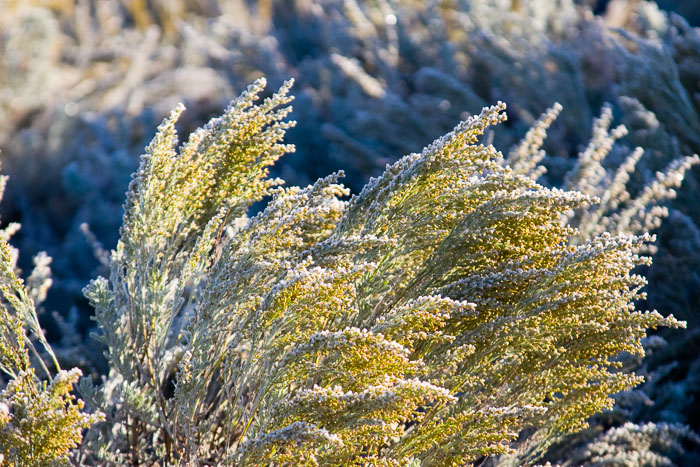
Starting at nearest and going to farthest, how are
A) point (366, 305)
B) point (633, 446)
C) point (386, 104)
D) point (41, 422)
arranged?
point (41, 422) → point (366, 305) → point (633, 446) → point (386, 104)

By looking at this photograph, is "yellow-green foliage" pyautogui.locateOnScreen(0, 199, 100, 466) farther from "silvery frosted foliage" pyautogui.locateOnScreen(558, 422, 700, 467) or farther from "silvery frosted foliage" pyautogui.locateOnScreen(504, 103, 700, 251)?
"silvery frosted foliage" pyautogui.locateOnScreen(504, 103, 700, 251)

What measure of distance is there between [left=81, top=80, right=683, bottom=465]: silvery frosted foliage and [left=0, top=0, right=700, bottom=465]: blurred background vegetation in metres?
0.82

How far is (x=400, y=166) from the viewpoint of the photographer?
199cm

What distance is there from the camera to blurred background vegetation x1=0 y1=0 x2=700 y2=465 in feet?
11.6

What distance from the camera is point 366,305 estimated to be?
1.97m

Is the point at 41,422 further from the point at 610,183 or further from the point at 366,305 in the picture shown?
the point at 610,183

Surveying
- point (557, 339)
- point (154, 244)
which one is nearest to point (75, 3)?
point (154, 244)

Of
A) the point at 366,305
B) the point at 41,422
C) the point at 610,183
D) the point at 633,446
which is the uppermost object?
the point at 610,183

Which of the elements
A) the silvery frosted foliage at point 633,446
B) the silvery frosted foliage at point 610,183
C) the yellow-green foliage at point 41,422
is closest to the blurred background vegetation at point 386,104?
the silvery frosted foliage at point 633,446

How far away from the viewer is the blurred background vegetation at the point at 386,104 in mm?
3531

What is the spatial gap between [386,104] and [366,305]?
337 cm

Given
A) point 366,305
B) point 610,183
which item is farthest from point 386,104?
point 366,305

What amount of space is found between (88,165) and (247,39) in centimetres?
185

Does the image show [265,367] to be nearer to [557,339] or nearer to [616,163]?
[557,339]
